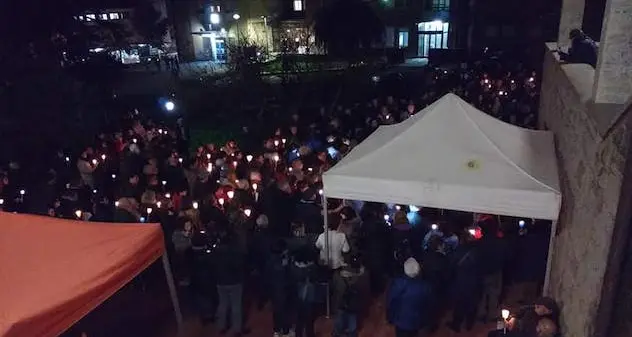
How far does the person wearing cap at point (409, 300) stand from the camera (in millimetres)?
5691

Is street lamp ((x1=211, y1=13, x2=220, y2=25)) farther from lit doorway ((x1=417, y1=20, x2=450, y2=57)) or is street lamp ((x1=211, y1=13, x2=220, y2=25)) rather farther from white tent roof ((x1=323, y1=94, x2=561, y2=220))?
white tent roof ((x1=323, y1=94, x2=561, y2=220))

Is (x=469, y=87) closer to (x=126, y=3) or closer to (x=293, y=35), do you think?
(x=126, y=3)

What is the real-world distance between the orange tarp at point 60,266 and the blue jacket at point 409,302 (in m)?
2.74

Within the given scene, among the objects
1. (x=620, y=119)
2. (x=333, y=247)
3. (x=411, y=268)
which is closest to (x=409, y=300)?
(x=411, y=268)

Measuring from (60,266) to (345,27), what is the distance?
22.5 meters

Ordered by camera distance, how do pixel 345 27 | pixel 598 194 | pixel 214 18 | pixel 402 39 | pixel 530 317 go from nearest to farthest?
pixel 598 194 < pixel 530 317 < pixel 345 27 < pixel 402 39 < pixel 214 18

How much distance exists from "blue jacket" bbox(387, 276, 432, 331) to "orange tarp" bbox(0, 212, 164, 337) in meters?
2.74

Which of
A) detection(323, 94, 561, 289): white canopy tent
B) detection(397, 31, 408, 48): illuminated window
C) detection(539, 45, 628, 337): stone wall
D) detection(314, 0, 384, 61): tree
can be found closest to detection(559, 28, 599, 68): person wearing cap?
detection(539, 45, 628, 337): stone wall

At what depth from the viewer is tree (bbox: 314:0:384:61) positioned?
25.7 meters

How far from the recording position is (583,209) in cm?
506

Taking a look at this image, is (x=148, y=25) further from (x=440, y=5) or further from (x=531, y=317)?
(x=531, y=317)

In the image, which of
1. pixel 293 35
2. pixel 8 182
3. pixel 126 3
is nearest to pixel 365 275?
pixel 8 182

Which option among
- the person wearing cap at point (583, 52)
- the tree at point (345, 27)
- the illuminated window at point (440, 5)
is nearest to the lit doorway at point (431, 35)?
the illuminated window at point (440, 5)

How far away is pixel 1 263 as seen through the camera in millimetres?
5387
